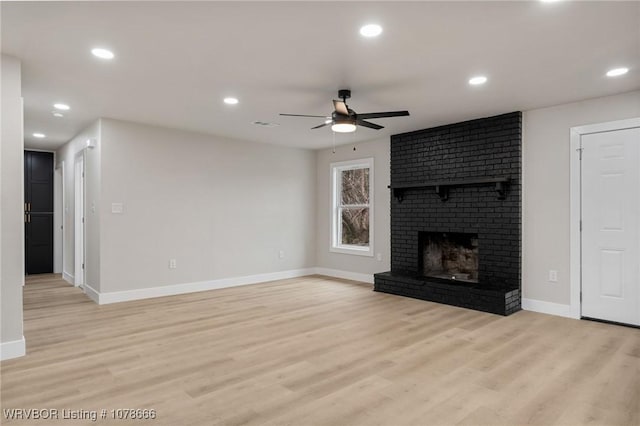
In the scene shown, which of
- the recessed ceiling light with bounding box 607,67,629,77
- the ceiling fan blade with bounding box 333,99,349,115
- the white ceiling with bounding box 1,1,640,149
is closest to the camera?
the white ceiling with bounding box 1,1,640,149

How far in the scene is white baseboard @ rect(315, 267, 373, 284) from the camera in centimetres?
675

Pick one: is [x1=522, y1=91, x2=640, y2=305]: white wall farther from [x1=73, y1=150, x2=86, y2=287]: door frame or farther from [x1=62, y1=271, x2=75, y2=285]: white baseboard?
[x1=62, y1=271, x2=75, y2=285]: white baseboard

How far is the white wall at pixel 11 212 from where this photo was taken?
10.1ft

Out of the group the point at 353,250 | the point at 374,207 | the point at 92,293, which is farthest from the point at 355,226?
the point at 92,293

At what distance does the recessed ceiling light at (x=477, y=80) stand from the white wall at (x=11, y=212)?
3.97m

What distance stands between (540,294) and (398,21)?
3.78 metres

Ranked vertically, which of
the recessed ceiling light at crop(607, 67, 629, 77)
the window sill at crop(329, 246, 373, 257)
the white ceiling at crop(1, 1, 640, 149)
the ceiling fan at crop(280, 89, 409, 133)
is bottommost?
the window sill at crop(329, 246, 373, 257)

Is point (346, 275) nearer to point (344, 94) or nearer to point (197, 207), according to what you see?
point (197, 207)

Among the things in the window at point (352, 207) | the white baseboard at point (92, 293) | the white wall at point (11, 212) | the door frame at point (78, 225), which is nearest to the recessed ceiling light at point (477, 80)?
the window at point (352, 207)

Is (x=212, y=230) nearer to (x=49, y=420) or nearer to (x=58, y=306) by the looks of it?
(x=58, y=306)

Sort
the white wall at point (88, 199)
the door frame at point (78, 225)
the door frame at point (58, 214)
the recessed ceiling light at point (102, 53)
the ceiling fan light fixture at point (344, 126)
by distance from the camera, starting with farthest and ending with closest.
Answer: the door frame at point (58, 214) < the door frame at point (78, 225) < the white wall at point (88, 199) < the ceiling fan light fixture at point (344, 126) < the recessed ceiling light at point (102, 53)

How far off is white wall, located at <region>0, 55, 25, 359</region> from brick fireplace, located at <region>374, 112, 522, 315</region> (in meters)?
4.36

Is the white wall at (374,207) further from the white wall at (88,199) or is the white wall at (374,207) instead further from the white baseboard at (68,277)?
the white baseboard at (68,277)

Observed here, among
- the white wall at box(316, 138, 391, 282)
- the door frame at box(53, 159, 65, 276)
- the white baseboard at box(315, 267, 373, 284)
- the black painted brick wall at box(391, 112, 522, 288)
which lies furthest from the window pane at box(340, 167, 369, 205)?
the door frame at box(53, 159, 65, 276)
